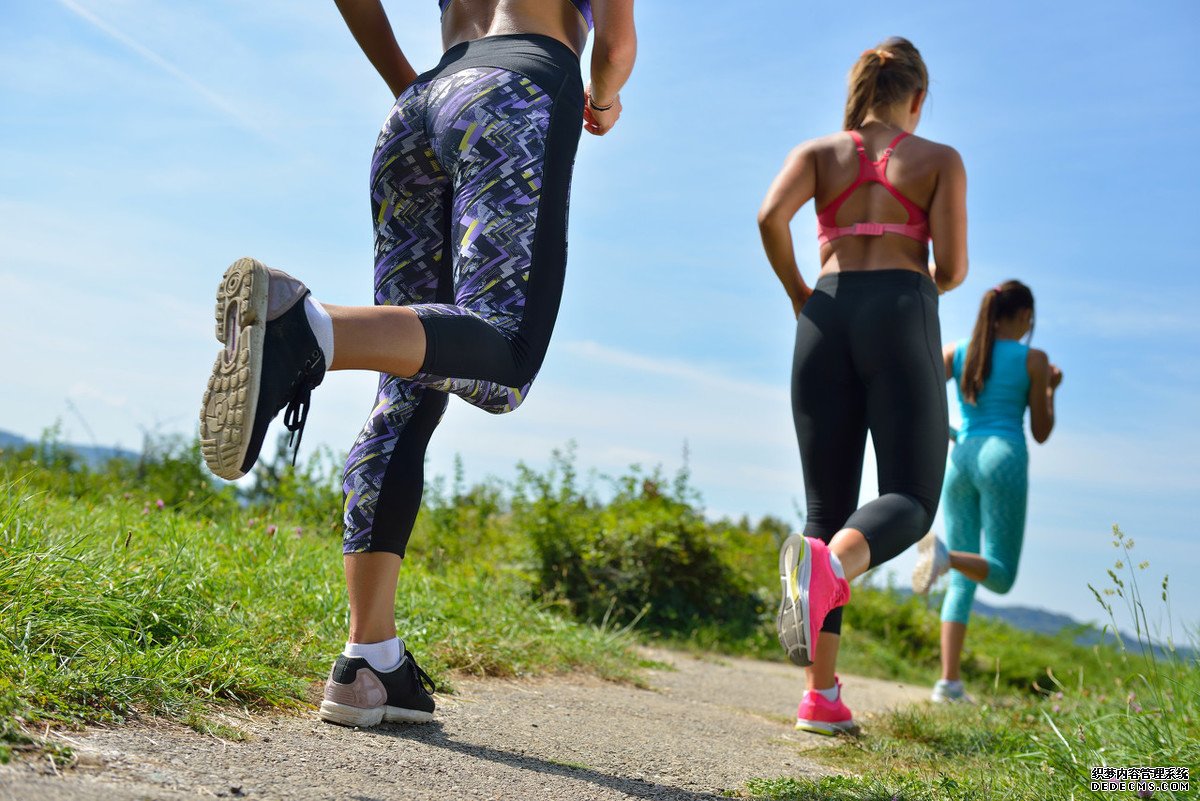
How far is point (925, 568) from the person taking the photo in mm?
4594

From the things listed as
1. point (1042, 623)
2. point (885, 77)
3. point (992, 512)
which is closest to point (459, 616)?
point (885, 77)

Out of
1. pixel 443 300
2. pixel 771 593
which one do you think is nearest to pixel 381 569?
pixel 443 300

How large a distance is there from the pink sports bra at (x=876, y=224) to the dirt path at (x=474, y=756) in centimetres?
174

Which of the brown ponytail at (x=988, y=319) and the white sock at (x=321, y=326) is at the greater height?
the brown ponytail at (x=988, y=319)

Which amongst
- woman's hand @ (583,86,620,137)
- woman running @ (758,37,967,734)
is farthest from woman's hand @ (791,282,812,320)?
woman's hand @ (583,86,620,137)

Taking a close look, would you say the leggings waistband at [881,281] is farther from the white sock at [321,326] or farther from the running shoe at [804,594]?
the white sock at [321,326]

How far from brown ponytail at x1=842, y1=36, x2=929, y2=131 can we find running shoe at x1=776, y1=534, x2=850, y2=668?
1764 millimetres

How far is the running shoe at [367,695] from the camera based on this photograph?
7.82 feet

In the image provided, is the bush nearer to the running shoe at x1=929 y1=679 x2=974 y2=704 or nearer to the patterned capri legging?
the running shoe at x1=929 y1=679 x2=974 y2=704

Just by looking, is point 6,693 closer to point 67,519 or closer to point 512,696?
point 512,696

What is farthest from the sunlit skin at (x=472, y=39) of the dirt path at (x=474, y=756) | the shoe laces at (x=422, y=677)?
the dirt path at (x=474, y=756)

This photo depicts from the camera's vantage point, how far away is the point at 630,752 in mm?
2590

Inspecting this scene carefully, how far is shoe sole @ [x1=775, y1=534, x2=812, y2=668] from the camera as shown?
257 centimetres

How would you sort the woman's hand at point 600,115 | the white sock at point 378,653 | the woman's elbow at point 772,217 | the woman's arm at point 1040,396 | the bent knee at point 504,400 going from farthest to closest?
the woman's arm at point 1040,396 → the woman's elbow at point 772,217 → the woman's hand at point 600,115 → the white sock at point 378,653 → the bent knee at point 504,400
